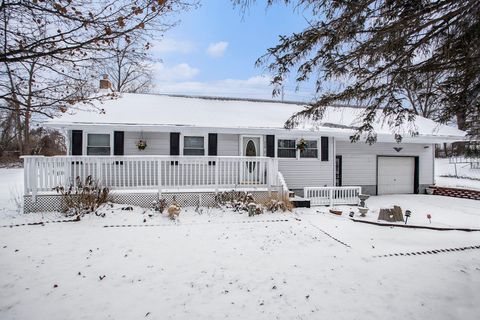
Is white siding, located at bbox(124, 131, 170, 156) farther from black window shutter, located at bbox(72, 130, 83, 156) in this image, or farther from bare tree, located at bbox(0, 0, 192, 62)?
bare tree, located at bbox(0, 0, 192, 62)

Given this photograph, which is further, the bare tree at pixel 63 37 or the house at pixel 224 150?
the house at pixel 224 150

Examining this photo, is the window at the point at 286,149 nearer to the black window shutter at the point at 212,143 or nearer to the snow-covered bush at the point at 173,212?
the black window shutter at the point at 212,143

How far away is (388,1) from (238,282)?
4.47 metres

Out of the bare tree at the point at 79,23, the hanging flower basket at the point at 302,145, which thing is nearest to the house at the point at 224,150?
the hanging flower basket at the point at 302,145

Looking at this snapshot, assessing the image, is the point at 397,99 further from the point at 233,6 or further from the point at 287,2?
the point at 233,6

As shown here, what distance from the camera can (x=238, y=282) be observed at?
3.90m

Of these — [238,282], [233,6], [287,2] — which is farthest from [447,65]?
[238,282]

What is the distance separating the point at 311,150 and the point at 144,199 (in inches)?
283

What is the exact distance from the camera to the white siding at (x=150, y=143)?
32.9 ft

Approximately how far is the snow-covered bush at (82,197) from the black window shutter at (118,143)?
7.59 ft

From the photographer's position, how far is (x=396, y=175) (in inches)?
535

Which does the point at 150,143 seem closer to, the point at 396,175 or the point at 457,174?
the point at 396,175

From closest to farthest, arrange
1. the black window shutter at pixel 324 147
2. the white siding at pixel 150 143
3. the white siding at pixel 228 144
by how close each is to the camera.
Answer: the white siding at pixel 150 143 < the white siding at pixel 228 144 < the black window shutter at pixel 324 147

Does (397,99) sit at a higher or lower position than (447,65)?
lower
